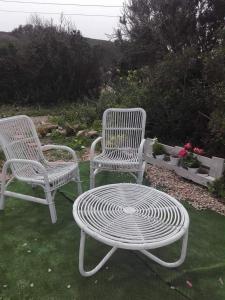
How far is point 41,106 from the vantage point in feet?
30.4

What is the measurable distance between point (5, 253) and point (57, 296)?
2.09ft

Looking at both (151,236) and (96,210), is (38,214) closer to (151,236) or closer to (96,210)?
(96,210)

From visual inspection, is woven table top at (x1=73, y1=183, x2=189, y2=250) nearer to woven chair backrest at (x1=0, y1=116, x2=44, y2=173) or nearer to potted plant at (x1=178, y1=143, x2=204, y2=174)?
woven chair backrest at (x1=0, y1=116, x2=44, y2=173)

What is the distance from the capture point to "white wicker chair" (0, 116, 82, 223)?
2.70m

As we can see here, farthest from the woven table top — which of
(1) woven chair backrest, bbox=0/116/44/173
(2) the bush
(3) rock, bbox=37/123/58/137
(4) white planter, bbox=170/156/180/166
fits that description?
(2) the bush

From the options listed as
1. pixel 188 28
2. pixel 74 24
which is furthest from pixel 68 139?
pixel 74 24

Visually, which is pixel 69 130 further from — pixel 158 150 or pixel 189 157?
pixel 189 157

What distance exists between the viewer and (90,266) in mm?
2217

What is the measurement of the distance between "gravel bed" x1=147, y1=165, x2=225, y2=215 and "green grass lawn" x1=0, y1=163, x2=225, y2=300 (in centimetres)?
31

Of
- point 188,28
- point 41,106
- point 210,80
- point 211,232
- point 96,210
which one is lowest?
point 41,106

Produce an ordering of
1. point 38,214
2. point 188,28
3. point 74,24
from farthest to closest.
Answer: point 74,24 < point 188,28 < point 38,214

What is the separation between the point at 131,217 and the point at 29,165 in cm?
138

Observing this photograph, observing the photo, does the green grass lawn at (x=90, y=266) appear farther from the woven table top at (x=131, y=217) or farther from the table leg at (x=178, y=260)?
the woven table top at (x=131, y=217)

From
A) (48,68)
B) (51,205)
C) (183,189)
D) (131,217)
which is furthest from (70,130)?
(48,68)
